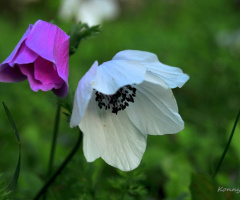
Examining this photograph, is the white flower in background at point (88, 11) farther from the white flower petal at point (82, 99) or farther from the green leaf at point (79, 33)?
the white flower petal at point (82, 99)

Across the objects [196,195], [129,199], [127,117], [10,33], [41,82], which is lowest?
[10,33]

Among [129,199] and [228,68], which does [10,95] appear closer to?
[129,199]

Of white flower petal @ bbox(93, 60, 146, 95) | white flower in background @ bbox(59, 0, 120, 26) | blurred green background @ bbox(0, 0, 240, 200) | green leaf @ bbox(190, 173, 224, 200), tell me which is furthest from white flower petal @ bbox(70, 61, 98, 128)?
white flower in background @ bbox(59, 0, 120, 26)


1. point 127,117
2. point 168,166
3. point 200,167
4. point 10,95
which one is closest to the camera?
point 127,117

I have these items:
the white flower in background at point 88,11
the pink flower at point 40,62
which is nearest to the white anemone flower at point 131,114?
the pink flower at point 40,62

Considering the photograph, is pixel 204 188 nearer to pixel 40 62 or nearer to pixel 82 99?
pixel 82 99

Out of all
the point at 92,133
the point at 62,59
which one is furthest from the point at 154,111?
the point at 62,59

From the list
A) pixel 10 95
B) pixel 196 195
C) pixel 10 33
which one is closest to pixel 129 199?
pixel 196 195
